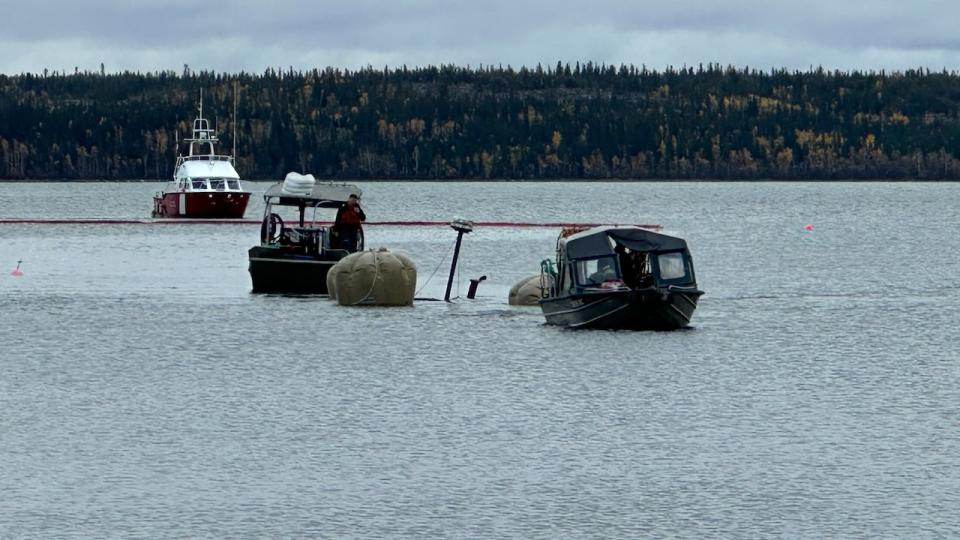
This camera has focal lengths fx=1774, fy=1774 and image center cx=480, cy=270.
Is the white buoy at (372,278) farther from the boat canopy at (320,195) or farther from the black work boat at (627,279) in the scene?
the black work boat at (627,279)

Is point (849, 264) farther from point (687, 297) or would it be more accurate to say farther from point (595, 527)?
point (595, 527)

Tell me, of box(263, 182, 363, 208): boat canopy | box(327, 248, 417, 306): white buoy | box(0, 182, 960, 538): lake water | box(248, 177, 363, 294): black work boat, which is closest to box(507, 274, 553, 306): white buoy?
box(0, 182, 960, 538): lake water

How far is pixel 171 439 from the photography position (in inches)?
1276

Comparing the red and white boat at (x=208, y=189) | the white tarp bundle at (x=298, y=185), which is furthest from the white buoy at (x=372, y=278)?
the red and white boat at (x=208, y=189)

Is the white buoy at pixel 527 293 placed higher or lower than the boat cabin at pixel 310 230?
lower

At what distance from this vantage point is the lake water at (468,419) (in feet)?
84.2

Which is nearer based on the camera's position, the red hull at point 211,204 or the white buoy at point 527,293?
the white buoy at point 527,293

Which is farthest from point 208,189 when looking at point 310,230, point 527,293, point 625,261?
point 625,261

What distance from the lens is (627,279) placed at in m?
50.2

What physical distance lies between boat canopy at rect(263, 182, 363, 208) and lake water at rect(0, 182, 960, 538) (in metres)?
3.69

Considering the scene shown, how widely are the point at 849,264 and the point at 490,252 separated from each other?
851 inches

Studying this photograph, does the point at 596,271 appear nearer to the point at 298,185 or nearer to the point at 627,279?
the point at 627,279

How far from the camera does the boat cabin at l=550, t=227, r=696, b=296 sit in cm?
4906

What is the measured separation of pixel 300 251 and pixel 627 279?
54.7 ft
